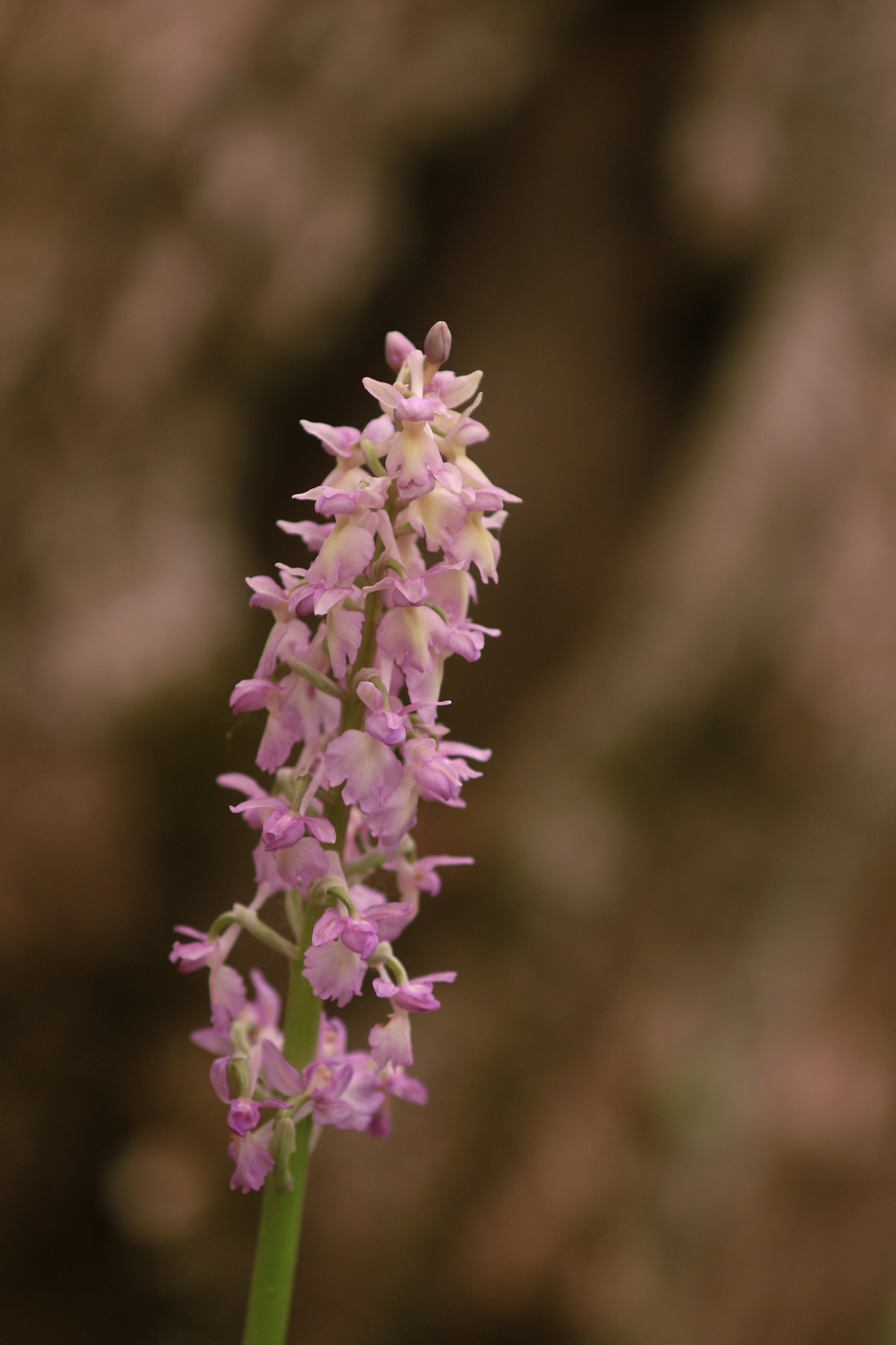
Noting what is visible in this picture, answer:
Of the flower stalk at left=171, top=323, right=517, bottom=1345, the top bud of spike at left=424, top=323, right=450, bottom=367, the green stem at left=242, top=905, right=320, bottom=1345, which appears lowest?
the green stem at left=242, top=905, right=320, bottom=1345

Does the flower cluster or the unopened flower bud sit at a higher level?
the flower cluster

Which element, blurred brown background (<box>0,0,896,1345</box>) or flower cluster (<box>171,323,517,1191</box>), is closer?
flower cluster (<box>171,323,517,1191</box>)

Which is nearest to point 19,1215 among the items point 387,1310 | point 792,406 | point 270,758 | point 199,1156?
point 199,1156

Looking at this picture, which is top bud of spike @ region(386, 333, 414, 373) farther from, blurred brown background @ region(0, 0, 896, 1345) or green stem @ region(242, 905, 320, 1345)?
blurred brown background @ region(0, 0, 896, 1345)

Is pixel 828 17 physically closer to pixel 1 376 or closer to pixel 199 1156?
pixel 1 376

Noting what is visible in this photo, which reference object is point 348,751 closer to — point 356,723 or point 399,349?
point 356,723

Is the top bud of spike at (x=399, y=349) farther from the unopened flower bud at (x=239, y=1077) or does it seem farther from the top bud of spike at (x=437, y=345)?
the unopened flower bud at (x=239, y=1077)

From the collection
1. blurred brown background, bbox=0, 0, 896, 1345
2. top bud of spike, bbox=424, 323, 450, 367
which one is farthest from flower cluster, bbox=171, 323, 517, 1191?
blurred brown background, bbox=0, 0, 896, 1345

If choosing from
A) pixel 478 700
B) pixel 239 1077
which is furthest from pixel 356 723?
pixel 478 700
